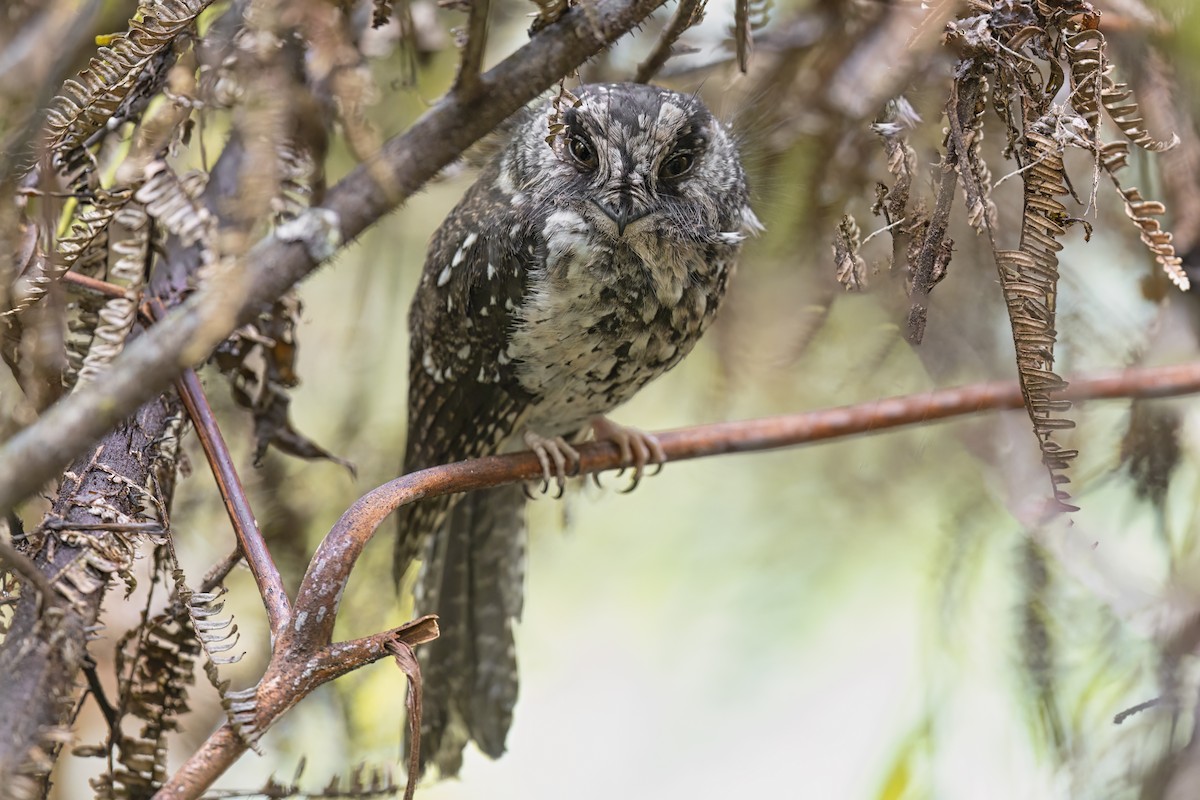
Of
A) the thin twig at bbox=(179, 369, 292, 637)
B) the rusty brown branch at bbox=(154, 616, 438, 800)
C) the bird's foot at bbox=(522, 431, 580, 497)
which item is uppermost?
the thin twig at bbox=(179, 369, 292, 637)

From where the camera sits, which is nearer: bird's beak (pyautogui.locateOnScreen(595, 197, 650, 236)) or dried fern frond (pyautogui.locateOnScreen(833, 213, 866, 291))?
dried fern frond (pyautogui.locateOnScreen(833, 213, 866, 291))

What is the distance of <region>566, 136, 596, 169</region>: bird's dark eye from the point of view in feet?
7.22

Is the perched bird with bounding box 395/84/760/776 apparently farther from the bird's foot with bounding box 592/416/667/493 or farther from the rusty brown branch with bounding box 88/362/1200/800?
the rusty brown branch with bounding box 88/362/1200/800

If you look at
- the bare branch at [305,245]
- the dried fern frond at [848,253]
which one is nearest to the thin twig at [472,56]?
the bare branch at [305,245]

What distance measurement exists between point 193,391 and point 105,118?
1.52 feet

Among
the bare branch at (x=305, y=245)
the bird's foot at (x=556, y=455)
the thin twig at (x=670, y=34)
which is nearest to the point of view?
the bare branch at (x=305, y=245)

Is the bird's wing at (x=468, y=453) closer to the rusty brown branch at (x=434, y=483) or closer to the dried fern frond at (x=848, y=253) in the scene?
the rusty brown branch at (x=434, y=483)

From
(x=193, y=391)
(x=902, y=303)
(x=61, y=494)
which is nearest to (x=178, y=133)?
(x=193, y=391)

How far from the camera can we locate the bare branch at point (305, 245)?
111 cm

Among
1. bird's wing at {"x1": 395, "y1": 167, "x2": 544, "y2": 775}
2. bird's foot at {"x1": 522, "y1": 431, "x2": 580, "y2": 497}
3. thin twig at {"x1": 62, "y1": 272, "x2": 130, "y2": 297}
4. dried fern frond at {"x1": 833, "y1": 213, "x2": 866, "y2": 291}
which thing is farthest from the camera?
bird's foot at {"x1": 522, "y1": 431, "x2": 580, "y2": 497}

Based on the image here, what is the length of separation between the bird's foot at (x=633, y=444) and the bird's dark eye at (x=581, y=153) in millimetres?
647

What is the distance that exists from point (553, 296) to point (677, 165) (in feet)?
1.33

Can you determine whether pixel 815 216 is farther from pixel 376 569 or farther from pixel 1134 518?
pixel 376 569

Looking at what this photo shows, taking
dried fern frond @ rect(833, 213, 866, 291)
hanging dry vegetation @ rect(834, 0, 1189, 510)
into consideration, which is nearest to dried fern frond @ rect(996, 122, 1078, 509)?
hanging dry vegetation @ rect(834, 0, 1189, 510)
